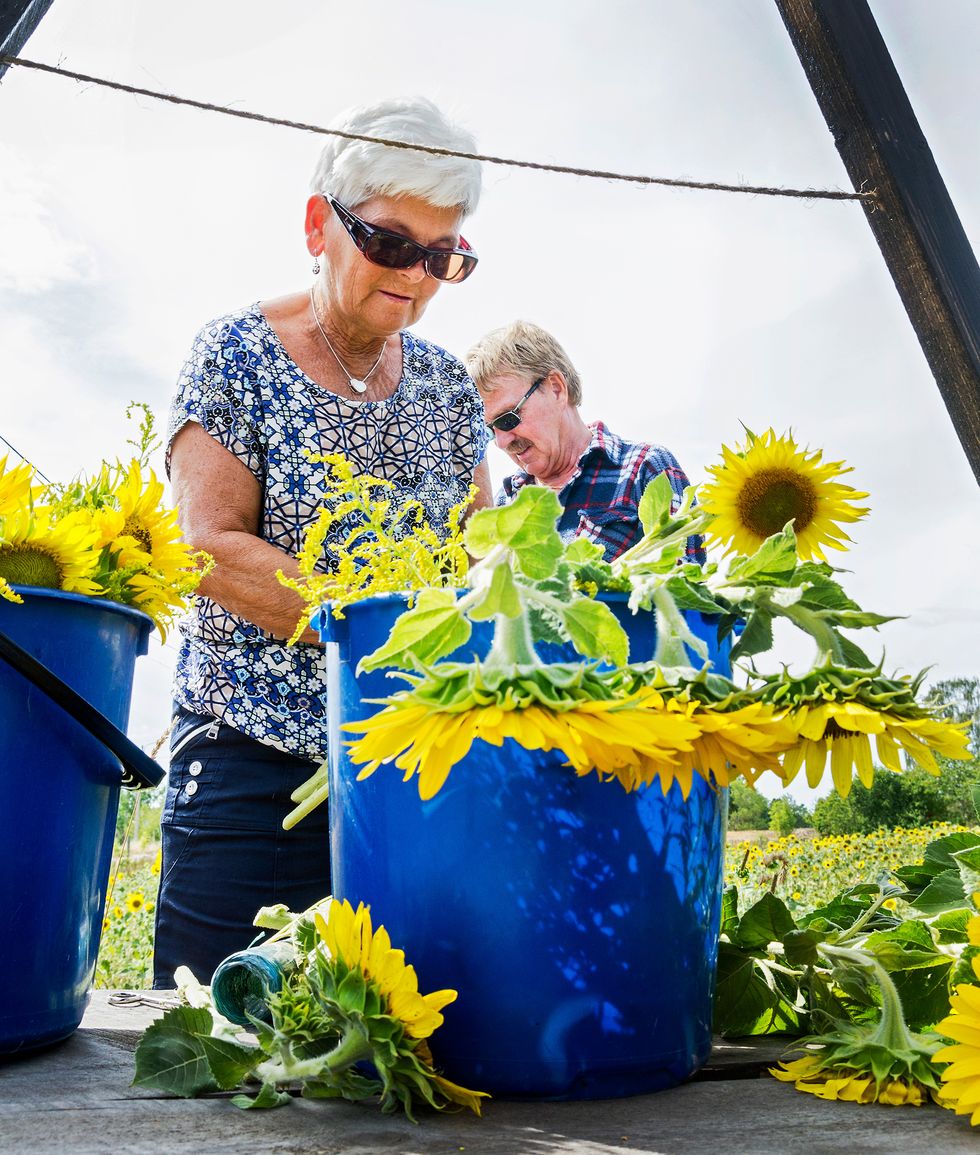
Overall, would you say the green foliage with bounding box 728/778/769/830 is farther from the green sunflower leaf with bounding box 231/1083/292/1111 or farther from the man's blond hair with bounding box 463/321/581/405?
the green sunflower leaf with bounding box 231/1083/292/1111

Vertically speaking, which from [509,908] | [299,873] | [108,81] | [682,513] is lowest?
[509,908]

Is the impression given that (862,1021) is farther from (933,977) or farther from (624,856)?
(624,856)

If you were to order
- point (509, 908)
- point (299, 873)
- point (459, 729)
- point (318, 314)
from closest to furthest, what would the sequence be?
1. point (459, 729)
2. point (509, 908)
3. point (299, 873)
4. point (318, 314)

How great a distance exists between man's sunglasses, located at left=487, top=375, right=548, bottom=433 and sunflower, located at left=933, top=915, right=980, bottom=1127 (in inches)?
97.3

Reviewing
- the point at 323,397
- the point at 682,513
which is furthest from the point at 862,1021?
the point at 323,397

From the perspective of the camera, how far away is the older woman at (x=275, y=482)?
1430mm

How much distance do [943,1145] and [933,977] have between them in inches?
5.8

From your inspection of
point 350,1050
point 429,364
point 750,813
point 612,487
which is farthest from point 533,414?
point 750,813

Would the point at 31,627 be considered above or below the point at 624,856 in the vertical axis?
above

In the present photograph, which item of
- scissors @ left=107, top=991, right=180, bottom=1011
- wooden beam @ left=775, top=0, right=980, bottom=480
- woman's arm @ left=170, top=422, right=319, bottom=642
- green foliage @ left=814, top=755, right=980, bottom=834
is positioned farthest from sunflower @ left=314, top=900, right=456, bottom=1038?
green foliage @ left=814, top=755, right=980, bottom=834

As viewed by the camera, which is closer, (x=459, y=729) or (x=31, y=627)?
(x=459, y=729)

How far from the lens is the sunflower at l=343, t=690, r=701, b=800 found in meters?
0.49

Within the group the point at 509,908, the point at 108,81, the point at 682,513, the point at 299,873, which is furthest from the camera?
the point at 299,873

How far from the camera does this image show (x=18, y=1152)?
0.55 m
